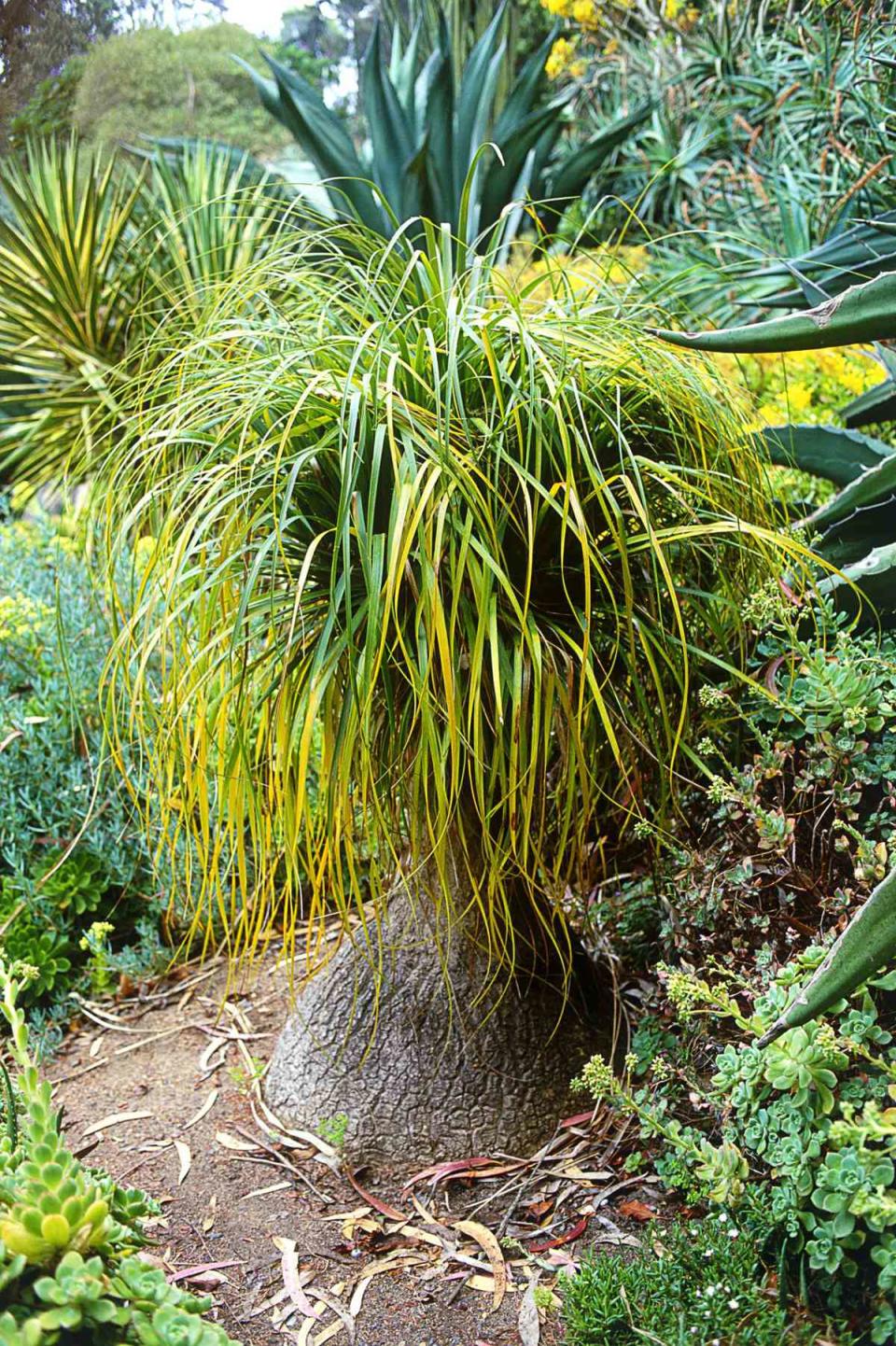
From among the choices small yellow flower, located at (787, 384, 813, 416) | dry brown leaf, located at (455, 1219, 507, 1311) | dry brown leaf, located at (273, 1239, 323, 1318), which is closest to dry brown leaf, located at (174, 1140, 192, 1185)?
dry brown leaf, located at (273, 1239, 323, 1318)

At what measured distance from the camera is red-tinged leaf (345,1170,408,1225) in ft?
5.34

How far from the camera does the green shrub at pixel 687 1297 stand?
120 centimetres

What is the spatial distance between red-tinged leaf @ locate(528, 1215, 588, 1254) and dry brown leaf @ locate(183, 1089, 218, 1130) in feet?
2.11

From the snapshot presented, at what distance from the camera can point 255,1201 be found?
167 cm

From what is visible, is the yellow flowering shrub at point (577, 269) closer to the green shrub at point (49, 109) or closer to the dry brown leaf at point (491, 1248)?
the dry brown leaf at point (491, 1248)

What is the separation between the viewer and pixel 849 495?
5.85 ft

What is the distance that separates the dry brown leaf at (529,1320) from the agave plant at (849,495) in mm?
548

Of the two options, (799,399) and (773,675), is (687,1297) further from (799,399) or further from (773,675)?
(799,399)

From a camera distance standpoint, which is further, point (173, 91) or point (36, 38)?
point (173, 91)

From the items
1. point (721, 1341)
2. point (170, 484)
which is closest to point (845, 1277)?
point (721, 1341)

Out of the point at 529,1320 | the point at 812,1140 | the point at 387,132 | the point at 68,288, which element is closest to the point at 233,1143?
the point at 529,1320

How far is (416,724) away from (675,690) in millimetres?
458

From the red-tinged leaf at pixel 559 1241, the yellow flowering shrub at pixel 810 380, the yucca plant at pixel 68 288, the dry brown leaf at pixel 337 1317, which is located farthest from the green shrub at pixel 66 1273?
the yucca plant at pixel 68 288

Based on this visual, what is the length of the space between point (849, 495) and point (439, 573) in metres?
0.73
